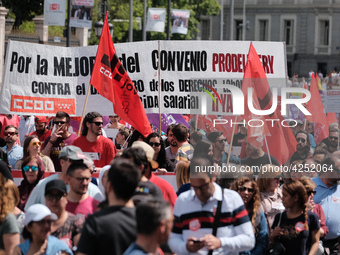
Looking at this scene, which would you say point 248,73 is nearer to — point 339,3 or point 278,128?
point 278,128

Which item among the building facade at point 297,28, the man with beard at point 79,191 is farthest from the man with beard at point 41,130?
the building facade at point 297,28

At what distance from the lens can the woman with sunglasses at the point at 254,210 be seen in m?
6.71

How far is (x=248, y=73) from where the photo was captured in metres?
10.6

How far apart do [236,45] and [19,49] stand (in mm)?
3023

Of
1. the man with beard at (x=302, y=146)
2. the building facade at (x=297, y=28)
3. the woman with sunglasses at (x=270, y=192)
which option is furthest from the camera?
the building facade at (x=297, y=28)

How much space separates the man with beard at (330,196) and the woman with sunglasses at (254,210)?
4.26ft

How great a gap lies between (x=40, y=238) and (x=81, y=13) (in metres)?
25.2

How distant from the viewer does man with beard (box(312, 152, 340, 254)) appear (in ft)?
25.9

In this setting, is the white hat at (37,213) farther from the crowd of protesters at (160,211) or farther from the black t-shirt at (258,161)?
the black t-shirt at (258,161)

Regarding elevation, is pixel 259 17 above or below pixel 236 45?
above

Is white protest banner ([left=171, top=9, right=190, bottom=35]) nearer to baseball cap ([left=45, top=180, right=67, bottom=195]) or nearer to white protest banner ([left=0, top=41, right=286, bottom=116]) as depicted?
white protest banner ([left=0, top=41, right=286, bottom=116])

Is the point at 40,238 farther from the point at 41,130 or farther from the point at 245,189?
the point at 41,130

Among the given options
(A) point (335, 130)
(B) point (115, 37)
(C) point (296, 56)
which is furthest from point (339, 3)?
(A) point (335, 130)

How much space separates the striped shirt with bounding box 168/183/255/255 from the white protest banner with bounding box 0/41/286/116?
230 inches
